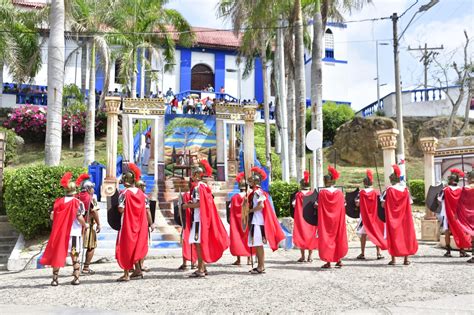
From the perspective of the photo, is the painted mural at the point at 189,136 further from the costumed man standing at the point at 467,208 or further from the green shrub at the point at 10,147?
the costumed man standing at the point at 467,208

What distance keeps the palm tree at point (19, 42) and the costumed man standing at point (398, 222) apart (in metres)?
14.6

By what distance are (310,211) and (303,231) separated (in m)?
0.74

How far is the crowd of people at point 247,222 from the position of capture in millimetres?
7719

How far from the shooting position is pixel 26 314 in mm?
5582

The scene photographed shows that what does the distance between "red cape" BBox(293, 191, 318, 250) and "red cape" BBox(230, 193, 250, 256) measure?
1.25 meters

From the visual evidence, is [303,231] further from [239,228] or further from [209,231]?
[209,231]

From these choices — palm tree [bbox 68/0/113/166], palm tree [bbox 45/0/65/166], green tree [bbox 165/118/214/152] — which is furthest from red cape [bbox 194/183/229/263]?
green tree [bbox 165/118/214/152]

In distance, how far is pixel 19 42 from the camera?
22797mm

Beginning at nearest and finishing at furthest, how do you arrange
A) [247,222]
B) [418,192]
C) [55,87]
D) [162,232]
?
1. [247,222]
2. [162,232]
3. [55,87]
4. [418,192]

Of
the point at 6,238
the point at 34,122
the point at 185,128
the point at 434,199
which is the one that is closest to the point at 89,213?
the point at 6,238

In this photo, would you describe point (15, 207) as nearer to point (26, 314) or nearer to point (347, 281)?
point (26, 314)

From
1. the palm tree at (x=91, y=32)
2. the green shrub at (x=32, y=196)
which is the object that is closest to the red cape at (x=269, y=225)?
the green shrub at (x=32, y=196)

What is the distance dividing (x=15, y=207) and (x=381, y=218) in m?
8.02

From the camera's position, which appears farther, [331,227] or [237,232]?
[237,232]
